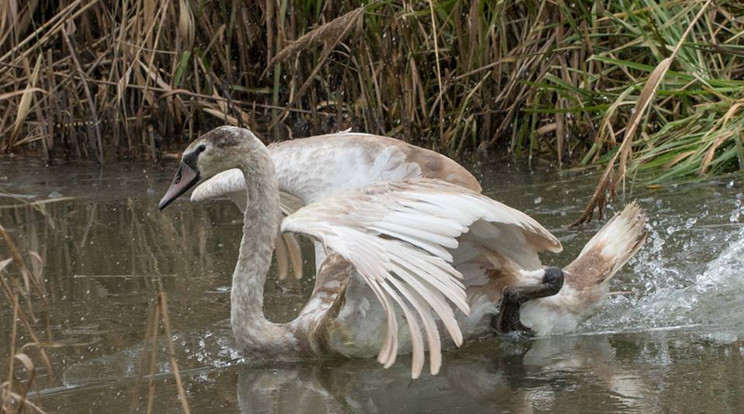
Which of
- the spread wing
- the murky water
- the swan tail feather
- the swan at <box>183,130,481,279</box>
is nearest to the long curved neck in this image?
the murky water

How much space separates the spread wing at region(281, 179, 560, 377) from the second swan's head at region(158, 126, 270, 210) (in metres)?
0.59

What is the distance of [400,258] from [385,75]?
4111 millimetres

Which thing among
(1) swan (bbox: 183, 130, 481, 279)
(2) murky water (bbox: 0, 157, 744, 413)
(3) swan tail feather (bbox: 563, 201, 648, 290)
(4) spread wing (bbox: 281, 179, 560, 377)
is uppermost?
(4) spread wing (bbox: 281, 179, 560, 377)

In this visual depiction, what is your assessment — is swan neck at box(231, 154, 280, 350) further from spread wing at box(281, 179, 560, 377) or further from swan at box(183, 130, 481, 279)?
spread wing at box(281, 179, 560, 377)

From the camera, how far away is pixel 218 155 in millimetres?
4703

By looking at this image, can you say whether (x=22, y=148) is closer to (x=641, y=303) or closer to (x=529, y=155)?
(x=529, y=155)

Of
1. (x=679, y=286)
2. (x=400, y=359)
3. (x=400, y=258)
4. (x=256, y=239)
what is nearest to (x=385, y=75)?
(x=679, y=286)

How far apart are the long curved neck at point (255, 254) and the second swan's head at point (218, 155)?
0.06 feet

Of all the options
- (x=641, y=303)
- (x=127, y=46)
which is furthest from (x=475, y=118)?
(x=641, y=303)

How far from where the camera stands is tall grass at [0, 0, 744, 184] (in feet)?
22.6

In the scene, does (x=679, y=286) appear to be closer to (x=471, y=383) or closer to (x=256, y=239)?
(x=471, y=383)

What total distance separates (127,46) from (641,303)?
4.30 meters

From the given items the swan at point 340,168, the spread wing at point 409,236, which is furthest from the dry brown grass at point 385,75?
the spread wing at point 409,236

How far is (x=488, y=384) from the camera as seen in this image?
3.98m
